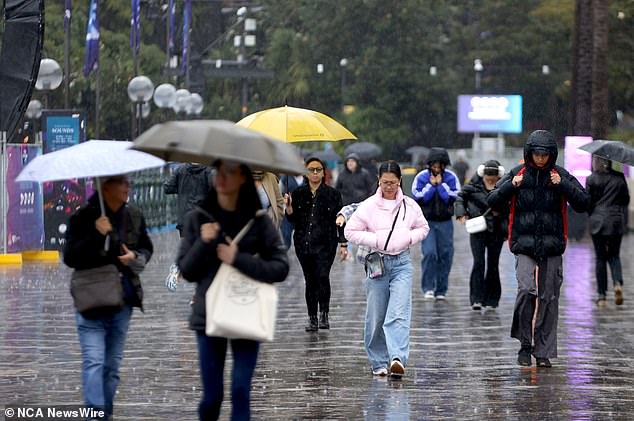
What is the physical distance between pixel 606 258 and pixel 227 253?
11481 mm

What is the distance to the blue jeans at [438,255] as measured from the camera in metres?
18.0

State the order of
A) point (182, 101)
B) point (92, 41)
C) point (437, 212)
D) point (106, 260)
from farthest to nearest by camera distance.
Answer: point (182, 101)
point (92, 41)
point (437, 212)
point (106, 260)

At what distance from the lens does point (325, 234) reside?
46.2ft

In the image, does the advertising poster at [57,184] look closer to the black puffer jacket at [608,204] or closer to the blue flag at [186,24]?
the black puffer jacket at [608,204]

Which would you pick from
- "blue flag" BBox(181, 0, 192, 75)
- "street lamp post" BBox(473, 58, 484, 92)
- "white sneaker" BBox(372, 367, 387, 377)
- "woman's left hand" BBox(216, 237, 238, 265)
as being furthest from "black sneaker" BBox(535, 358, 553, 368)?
"street lamp post" BBox(473, 58, 484, 92)

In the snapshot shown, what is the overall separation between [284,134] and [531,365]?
9.88ft

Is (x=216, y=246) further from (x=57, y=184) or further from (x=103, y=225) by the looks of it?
(x=57, y=184)

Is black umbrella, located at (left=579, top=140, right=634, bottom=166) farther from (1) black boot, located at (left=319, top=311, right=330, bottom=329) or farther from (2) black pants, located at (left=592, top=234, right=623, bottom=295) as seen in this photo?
(1) black boot, located at (left=319, top=311, right=330, bottom=329)

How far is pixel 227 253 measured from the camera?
7.14 meters

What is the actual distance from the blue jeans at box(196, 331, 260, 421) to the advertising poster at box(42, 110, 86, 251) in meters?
17.2

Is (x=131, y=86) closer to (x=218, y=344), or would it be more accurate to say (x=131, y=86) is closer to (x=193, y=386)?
(x=193, y=386)

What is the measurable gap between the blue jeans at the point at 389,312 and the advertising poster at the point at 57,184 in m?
13.4

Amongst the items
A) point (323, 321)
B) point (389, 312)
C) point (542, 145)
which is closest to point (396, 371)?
point (389, 312)

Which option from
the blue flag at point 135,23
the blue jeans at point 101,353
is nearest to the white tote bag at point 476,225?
the blue jeans at point 101,353
